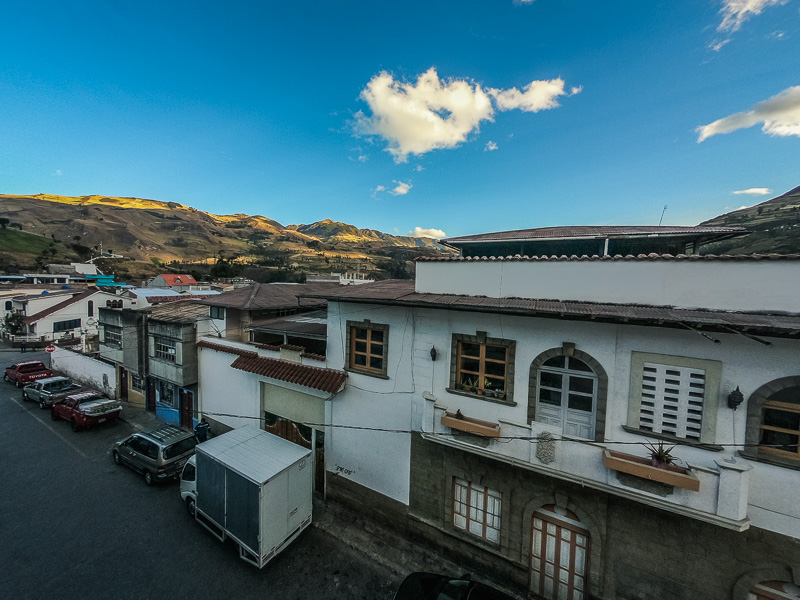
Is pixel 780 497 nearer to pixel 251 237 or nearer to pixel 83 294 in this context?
pixel 83 294

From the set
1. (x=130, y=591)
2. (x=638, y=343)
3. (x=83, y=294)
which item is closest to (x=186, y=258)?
(x=83, y=294)

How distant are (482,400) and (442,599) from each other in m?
4.33

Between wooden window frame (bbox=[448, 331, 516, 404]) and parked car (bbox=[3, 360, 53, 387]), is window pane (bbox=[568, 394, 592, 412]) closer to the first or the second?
wooden window frame (bbox=[448, 331, 516, 404])

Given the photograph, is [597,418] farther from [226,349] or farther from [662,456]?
[226,349]

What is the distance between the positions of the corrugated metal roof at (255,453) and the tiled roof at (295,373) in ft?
6.73

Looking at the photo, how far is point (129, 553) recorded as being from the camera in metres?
8.85

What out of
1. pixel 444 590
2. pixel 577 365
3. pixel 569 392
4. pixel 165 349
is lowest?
pixel 444 590

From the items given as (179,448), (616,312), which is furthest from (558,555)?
(179,448)

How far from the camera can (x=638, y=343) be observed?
257 inches

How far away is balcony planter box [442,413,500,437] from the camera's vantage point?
7.21 m

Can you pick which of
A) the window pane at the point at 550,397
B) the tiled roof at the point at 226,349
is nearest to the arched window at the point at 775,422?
the window pane at the point at 550,397

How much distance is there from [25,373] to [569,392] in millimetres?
36058

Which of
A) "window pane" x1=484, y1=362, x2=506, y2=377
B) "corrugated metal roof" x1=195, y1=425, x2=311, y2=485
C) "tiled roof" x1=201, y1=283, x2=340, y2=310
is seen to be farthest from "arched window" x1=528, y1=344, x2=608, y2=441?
"tiled roof" x1=201, y1=283, x2=340, y2=310

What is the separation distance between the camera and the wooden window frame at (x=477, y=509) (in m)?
8.17
